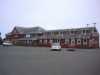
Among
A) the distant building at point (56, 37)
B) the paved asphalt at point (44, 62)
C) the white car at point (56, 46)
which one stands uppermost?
the distant building at point (56, 37)

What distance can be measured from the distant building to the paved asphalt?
0.28 ft

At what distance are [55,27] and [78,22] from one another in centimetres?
29

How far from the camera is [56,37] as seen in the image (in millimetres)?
2051

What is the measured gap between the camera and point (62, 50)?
2.12 metres

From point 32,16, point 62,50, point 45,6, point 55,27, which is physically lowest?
point 62,50

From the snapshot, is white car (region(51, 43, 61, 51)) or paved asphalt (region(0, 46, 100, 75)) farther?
white car (region(51, 43, 61, 51))

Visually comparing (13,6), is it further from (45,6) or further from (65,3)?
(65,3)

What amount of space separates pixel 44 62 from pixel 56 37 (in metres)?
0.44

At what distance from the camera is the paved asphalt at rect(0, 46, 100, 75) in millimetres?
1892

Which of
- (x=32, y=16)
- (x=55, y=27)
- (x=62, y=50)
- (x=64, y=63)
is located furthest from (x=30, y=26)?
(x=64, y=63)

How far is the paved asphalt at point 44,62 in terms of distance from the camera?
1.89 meters

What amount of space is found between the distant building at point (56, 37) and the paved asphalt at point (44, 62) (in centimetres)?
9

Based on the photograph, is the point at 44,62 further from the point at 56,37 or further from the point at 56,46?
the point at 56,37

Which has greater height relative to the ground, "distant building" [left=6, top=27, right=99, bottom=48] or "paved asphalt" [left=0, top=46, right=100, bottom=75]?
"distant building" [left=6, top=27, right=99, bottom=48]
